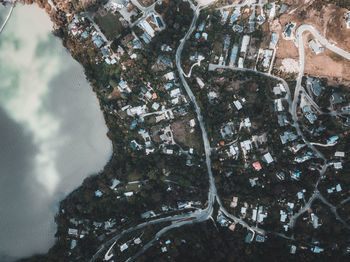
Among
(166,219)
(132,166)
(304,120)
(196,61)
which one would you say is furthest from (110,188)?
(304,120)

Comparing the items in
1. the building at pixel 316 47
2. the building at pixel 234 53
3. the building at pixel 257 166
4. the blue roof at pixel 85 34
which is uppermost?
the blue roof at pixel 85 34

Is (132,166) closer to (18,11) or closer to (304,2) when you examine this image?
(18,11)

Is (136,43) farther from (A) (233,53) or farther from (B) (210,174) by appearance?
(B) (210,174)

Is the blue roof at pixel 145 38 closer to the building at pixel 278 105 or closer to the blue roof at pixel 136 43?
the blue roof at pixel 136 43

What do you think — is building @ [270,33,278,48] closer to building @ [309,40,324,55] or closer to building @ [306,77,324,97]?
building @ [309,40,324,55]

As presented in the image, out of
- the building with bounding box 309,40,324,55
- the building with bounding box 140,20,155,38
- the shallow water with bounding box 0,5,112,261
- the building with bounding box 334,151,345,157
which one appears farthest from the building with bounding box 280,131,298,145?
the shallow water with bounding box 0,5,112,261

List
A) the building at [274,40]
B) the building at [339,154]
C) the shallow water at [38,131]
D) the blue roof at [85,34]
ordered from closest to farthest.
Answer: the building at [339,154]
the building at [274,40]
the blue roof at [85,34]
the shallow water at [38,131]

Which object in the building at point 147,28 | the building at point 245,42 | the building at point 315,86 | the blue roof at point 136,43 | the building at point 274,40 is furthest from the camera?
the blue roof at point 136,43

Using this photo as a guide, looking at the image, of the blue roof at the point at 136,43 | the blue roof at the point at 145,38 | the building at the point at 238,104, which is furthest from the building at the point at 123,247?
the blue roof at the point at 145,38
